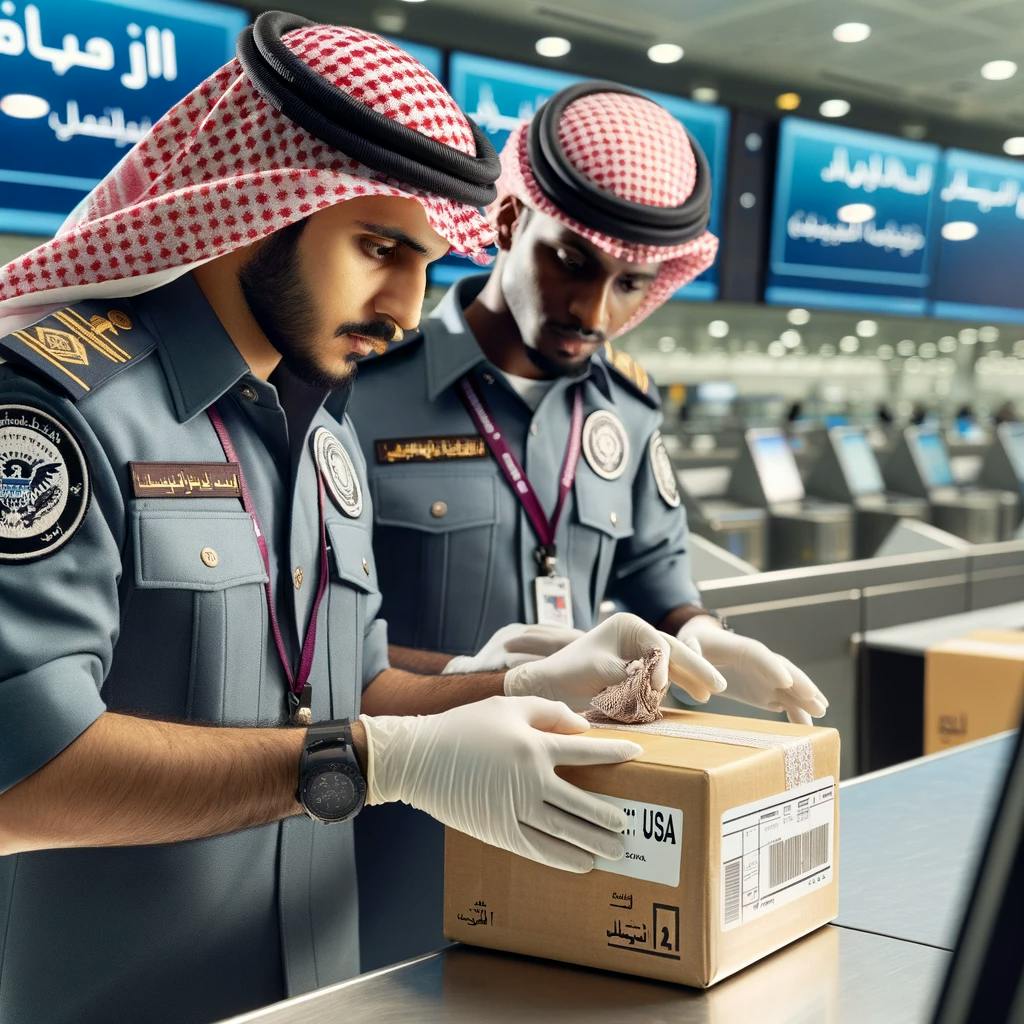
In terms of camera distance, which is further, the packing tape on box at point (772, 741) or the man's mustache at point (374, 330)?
the man's mustache at point (374, 330)

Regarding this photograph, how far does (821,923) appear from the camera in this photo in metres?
1.15

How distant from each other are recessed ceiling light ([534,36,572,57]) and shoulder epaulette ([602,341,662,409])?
6069 mm

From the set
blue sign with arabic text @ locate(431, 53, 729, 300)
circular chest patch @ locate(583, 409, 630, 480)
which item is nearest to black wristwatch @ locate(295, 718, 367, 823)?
circular chest patch @ locate(583, 409, 630, 480)

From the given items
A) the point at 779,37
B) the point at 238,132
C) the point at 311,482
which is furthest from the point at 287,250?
the point at 779,37

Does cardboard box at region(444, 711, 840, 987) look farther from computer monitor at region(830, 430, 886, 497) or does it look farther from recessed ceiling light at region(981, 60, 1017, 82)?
recessed ceiling light at region(981, 60, 1017, 82)

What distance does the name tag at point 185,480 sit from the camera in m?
1.17

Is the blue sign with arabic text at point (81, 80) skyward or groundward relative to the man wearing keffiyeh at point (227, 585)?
skyward

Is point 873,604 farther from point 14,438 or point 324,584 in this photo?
point 14,438

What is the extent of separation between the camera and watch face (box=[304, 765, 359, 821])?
1.09 metres

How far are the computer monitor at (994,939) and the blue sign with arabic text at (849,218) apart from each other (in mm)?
7087

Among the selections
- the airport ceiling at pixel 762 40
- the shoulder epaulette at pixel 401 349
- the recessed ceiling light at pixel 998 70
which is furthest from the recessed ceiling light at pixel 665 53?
the shoulder epaulette at pixel 401 349

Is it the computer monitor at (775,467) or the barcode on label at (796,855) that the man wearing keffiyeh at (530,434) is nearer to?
the barcode on label at (796,855)

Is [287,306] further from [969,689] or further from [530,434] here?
[969,689]

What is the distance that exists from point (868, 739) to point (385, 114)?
92.4 inches
